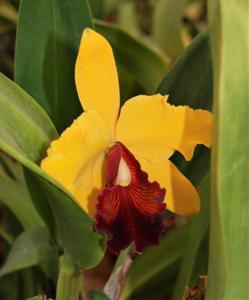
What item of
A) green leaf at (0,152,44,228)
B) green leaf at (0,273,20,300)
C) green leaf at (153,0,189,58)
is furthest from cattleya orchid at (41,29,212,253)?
green leaf at (153,0,189,58)

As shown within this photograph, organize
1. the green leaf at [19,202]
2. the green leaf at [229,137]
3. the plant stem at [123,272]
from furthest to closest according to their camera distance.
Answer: the green leaf at [19,202], the plant stem at [123,272], the green leaf at [229,137]

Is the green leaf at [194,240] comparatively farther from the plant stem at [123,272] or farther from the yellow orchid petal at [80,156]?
the yellow orchid petal at [80,156]

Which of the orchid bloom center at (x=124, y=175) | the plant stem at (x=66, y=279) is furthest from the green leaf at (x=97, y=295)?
the orchid bloom center at (x=124, y=175)

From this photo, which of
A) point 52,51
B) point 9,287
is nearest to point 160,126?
point 52,51

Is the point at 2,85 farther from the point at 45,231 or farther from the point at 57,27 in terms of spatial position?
the point at 45,231

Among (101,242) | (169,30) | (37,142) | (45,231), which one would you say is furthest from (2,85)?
(169,30)

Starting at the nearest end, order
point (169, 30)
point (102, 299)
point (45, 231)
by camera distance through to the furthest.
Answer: point (102, 299) < point (45, 231) < point (169, 30)

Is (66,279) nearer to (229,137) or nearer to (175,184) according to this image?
(175,184)
